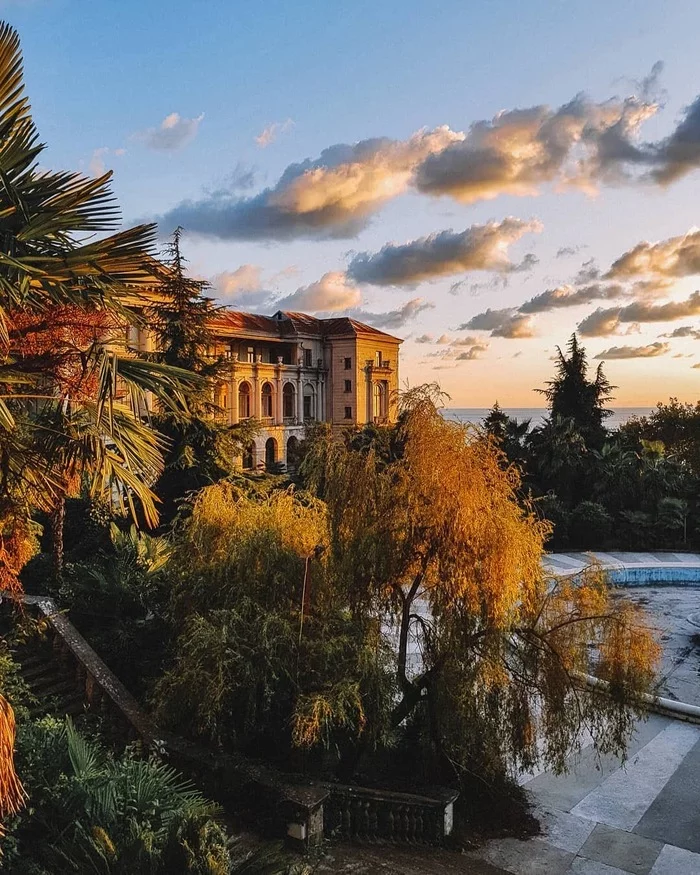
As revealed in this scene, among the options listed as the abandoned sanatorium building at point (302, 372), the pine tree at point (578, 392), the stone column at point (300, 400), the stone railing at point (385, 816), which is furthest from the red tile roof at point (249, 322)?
the stone railing at point (385, 816)

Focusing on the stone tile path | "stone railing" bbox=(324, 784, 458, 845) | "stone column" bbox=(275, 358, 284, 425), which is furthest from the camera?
"stone column" bbox=(275, 358, 284, 425)

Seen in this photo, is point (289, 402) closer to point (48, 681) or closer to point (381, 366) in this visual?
point (381, 366)

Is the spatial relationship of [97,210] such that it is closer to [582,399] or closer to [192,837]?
[192,837]

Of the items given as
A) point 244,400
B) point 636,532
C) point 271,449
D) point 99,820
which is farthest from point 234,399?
point 99,820

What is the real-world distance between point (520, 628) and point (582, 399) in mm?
34252

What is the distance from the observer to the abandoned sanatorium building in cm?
4759

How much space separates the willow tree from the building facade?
36.6m

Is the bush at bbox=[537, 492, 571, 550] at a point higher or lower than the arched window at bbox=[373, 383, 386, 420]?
lower

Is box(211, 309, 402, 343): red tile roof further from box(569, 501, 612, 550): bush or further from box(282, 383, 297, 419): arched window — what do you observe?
box(569, 501, 612, 550): bush

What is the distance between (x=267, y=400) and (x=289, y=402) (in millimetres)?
2717

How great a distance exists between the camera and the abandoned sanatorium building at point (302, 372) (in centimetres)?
4759

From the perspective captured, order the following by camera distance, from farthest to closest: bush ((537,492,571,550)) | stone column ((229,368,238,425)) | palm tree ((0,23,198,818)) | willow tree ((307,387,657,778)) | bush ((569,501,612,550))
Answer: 1. stone column ((229,368,238,425))
2. bush ((537,492,571,550))
3. bush ((569,501,612,550))
4. willow tree ((307,387,657,778))
5. palm tree ((0,23,198,818))

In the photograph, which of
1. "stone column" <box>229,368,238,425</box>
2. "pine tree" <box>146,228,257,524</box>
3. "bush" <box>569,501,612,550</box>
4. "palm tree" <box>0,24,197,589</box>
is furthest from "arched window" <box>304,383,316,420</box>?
"palm tree" <box>0,24,197,589</box>

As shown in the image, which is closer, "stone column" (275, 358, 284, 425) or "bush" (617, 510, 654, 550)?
"bush" (617, 510, 654, 550)
